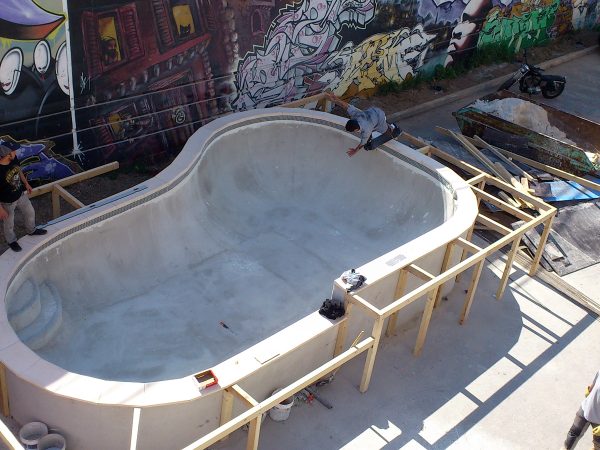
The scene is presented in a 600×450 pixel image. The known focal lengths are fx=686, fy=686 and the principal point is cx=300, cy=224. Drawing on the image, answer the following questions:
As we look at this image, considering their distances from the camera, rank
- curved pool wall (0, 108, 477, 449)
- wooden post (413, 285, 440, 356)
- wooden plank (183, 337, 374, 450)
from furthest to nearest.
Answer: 1. wooden post (413, 285, 440, 356)
2. curved pool wall (0, 108, 477, 449)
3. wooden plank (183, 337, 374, 450)

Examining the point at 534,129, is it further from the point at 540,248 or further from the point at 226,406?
the point at 226,406

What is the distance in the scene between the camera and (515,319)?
37.1 feet

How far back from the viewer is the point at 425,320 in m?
9.91

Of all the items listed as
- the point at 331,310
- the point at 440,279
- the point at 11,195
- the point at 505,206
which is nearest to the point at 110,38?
the point at 11,195

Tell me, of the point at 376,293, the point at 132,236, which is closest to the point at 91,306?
the point at 132,236

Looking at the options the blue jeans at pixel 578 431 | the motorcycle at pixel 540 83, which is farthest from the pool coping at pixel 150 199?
the motorcycle at pixel 540 83

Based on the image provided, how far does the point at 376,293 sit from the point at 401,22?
9.64 m

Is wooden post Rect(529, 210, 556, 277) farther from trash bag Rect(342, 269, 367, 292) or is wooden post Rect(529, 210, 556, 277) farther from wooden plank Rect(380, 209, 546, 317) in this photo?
trash bag Rect(342, 269, 367, 292)

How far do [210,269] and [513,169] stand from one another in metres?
7.07

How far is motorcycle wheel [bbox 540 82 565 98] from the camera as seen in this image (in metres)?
19.1

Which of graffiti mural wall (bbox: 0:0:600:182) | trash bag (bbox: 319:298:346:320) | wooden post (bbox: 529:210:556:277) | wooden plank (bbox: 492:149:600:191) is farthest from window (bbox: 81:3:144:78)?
wooden plank (bbox: 492:149:600:191)

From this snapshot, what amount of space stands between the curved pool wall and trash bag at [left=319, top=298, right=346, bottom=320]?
20cm

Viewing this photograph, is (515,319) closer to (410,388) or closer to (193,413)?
(410,388)

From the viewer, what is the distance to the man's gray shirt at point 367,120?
12594 millimetres
